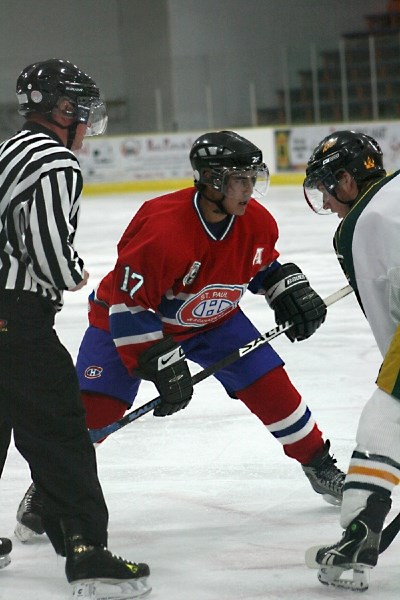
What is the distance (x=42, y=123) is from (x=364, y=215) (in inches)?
26.6

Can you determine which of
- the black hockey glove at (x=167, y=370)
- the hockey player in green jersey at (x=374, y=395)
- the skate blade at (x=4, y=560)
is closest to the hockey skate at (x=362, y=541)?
the hockey player in green jersey at (x=374, y=395)

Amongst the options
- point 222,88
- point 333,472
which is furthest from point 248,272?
point 222,88

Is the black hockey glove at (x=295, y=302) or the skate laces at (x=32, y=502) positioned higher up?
the black hockey glove at (x=295, y=302)

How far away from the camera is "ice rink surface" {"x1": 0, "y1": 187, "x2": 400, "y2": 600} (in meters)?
2.15

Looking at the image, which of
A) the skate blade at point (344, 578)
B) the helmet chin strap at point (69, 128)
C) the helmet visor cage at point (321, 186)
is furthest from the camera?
the helmet visor cage at point (321, 186)

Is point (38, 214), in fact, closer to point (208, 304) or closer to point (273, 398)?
point (208, 304)

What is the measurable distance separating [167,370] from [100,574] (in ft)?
1.55

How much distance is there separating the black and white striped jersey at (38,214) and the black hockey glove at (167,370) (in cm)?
37

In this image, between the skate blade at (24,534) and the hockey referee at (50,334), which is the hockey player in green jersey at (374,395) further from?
the skate blade at (24,534)

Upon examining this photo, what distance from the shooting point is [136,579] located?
6.91 ft

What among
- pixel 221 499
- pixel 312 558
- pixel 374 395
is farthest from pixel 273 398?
pixel 374 395

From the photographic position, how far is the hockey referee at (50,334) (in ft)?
6.31

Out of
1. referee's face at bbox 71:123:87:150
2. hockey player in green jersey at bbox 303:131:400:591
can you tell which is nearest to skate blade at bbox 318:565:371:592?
hockey player in green jersey at bbox 303:131:400:591

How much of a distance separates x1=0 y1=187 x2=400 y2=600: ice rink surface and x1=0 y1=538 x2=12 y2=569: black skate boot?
27mm
